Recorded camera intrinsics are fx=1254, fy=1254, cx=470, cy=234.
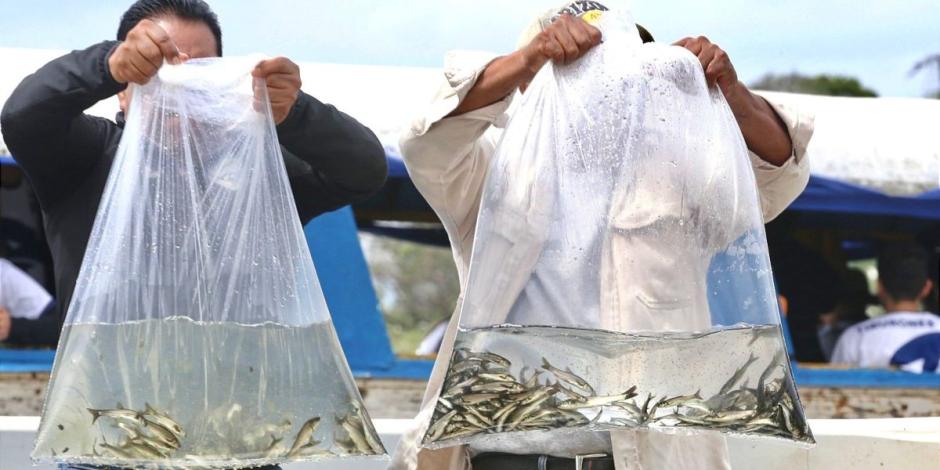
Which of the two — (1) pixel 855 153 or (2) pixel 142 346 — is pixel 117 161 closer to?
(2) pixel 142 346

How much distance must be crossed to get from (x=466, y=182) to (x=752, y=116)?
518 mm

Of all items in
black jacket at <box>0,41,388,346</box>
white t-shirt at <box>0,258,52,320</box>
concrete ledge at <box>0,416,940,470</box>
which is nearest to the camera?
black jacket at <box>0,41,388,346</box>

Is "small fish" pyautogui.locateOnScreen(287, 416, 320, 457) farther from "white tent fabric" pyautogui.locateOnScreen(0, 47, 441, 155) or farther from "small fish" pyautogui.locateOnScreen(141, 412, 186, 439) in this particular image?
"white tent fabric" pyautogui.locateOnScreen(0, 47, 441, 155)

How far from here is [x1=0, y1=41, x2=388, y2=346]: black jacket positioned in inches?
81.7

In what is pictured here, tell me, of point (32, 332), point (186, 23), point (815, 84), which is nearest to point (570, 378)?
point (186, 23)

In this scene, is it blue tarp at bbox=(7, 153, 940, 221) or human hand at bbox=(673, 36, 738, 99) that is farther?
blue tarp at bbox=(7, 153, 940, 221)

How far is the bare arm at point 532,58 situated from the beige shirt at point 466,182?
0.02m

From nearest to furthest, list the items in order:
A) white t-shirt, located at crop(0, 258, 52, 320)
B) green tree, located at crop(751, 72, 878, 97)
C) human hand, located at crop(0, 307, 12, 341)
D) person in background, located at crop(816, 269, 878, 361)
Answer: human hand, located at crop(0, 307, 12, 341) → white t-shirt, located at crop(0, 258, 52, 320) → person in background, located at crop(816, 269, 878, 361) → green tree, located at crop(751, 72, 878, 97)

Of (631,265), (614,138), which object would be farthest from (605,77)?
(631,265)

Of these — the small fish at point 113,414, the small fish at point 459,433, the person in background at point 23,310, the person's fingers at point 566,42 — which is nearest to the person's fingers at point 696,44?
the person's fingers at point 566,42

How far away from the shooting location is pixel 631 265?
2.00 m

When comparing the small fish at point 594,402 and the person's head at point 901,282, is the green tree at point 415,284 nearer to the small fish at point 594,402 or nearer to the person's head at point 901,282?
the person's head at point 901,282

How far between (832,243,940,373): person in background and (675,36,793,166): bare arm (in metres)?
5.99

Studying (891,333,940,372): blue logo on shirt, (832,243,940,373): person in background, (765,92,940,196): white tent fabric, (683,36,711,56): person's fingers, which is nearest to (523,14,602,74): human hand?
(683,36,711,56): person's fingers
